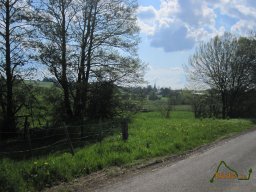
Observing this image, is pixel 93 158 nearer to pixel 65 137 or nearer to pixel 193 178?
pixel 193 178

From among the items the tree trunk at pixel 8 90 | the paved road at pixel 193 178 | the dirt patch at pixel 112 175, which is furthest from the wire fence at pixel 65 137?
the paved road at pixel 193 178

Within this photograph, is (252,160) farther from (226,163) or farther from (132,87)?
(132,87)

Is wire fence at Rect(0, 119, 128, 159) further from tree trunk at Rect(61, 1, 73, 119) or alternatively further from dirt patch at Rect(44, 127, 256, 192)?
tree trunk at Rect(61, 1, 73, 119)

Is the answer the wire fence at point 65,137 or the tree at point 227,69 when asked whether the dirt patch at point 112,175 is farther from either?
the tree at point 227,69

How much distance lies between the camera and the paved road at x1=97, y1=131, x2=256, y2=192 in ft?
30.3

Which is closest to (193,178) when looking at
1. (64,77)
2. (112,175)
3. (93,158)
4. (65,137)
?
(112,175)

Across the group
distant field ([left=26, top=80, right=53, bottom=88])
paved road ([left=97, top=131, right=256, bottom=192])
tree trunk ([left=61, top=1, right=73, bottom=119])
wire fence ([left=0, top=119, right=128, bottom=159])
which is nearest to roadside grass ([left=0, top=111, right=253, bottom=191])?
wire fence ([left=0, top=119, right=128, bottom=159])

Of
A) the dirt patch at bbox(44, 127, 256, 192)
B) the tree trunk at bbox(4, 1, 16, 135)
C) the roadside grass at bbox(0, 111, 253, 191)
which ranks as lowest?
the dirt patch at bbox(44, 127, 256, 192)

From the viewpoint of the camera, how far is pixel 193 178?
10.4 metres

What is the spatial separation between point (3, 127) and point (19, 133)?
1482 millimetres

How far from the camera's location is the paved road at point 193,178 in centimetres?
923

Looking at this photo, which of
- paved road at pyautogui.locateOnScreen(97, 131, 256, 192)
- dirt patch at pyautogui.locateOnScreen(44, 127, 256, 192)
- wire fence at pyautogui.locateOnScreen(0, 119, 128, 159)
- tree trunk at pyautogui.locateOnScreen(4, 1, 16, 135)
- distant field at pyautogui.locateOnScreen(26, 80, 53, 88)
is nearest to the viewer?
paved road at pyautogui.locateOnScreen(97, 131, 256, 192)

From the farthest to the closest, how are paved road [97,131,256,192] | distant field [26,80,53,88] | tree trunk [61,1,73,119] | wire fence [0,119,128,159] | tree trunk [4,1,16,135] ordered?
tree trunk [61,1,73,119] < distant field [26,80,53,88] < tree trunk [4,1,16,135] < wire fence [0,119,128,159] < paved road [97,131,256,192]

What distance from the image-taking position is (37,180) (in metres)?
9.96
